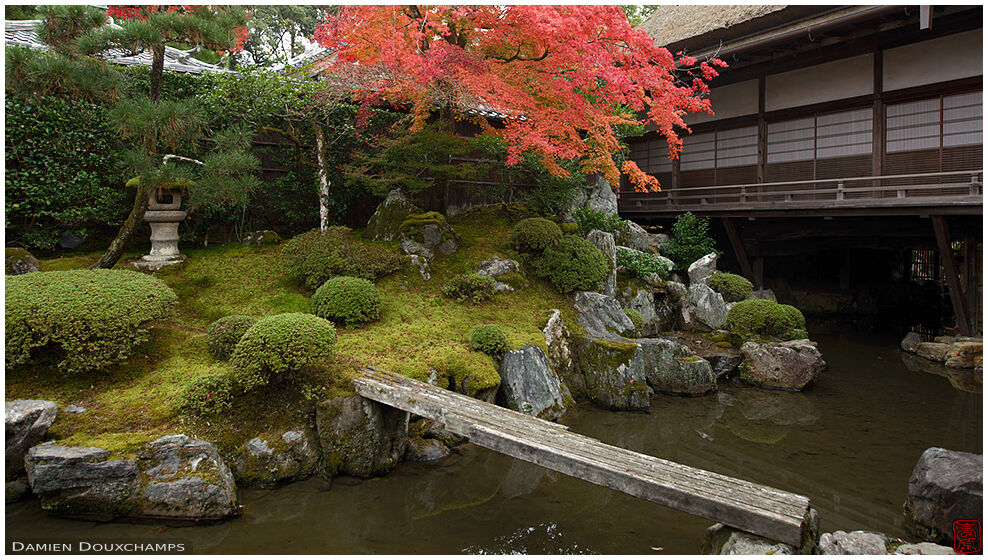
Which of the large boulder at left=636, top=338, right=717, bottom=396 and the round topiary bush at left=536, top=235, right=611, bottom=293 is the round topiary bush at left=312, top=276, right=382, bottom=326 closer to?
the round topiary bush at left=536, top=235, right=611, bottom=293

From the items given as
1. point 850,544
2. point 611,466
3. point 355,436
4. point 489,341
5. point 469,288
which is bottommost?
point 850,544

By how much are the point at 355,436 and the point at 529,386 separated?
2887mm

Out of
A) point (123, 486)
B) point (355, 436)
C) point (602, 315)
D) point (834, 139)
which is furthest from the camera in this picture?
point (834, 139)

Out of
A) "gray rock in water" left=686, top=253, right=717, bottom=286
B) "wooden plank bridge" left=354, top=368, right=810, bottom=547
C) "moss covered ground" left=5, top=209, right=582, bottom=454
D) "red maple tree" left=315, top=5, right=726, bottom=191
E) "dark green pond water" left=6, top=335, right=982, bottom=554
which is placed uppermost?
"red maple tree" left=315, top=5, right=726, bottom=191

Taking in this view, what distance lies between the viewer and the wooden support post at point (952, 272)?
1114cm

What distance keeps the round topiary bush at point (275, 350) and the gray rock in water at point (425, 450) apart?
1.65 meters

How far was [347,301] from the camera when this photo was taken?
8.23 metres

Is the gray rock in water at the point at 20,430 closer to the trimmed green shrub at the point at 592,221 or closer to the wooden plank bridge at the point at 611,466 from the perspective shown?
the wooden plank bridge at the point at 611,466

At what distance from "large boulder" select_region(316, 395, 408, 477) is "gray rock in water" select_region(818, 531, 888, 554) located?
443cm

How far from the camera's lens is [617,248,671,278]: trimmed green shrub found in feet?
39.7

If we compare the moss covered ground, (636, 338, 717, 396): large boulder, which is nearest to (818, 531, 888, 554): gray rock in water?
the moss covered ground

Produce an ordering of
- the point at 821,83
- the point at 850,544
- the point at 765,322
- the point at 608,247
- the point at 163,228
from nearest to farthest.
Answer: the point at 850,544 → the point at 163,228 → the point at 765,322 → the point at 608,247 → the point at 821,83

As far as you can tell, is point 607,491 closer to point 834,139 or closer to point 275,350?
point 275,350

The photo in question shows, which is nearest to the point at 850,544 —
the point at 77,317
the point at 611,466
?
the point at 611,466
